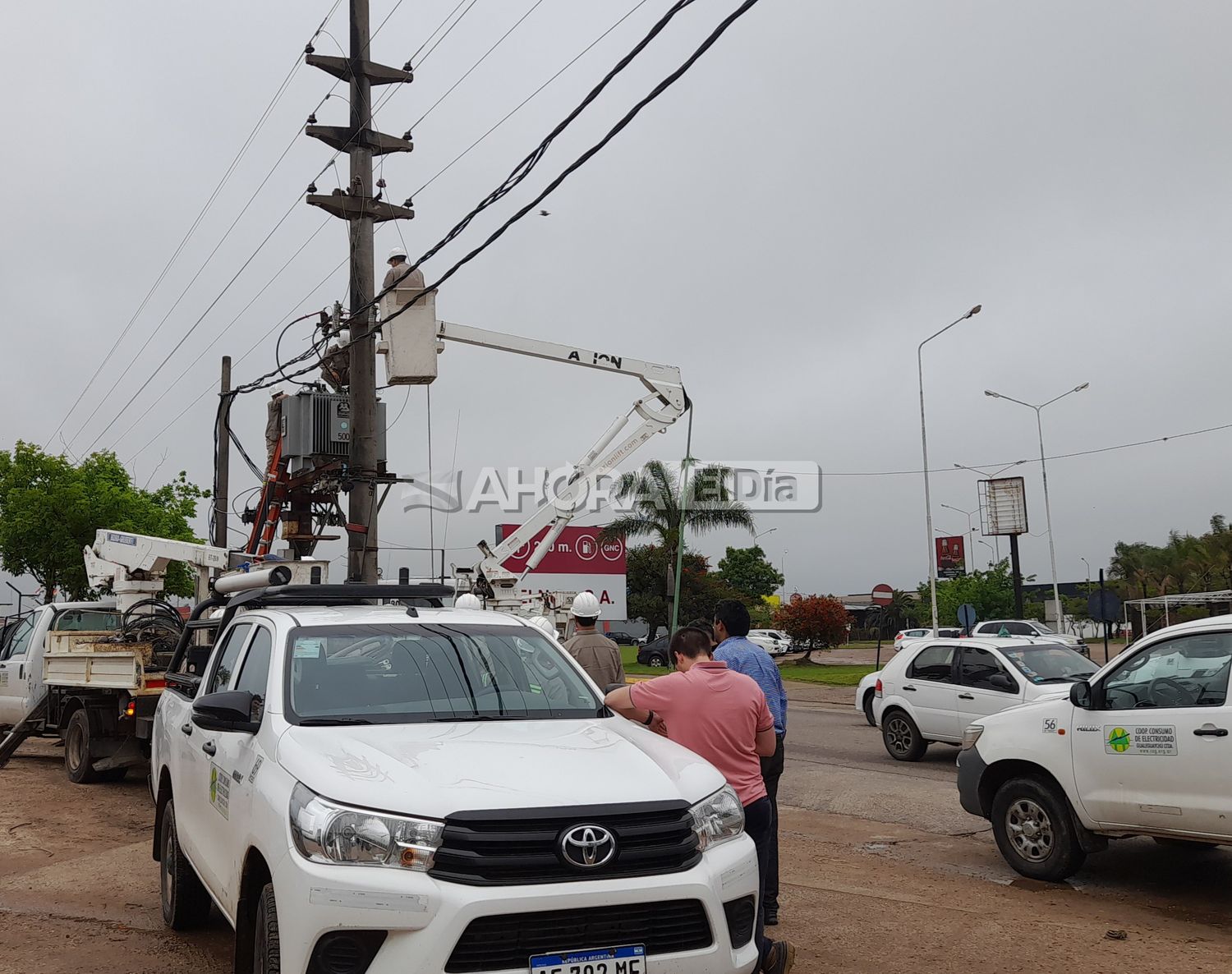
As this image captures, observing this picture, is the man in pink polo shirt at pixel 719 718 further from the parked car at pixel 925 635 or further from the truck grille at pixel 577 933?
the parked car at pixel 925 635

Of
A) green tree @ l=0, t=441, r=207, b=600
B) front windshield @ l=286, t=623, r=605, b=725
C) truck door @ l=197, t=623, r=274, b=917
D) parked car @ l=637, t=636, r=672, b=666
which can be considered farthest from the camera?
parked car @ l=637, t=636, r=672, b=666

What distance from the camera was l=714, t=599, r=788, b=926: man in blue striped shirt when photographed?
617 cm

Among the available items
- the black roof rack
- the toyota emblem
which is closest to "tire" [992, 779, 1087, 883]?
the black roof rack

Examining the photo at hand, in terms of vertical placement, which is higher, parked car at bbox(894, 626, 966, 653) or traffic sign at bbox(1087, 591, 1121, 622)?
traffic sign at bbox(1087, 591, 1121, 622)

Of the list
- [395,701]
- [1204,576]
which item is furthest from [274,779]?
[1204,576]

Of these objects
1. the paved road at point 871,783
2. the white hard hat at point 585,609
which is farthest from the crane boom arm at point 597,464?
the white hard hat at point 585,609

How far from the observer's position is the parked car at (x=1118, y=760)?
21.2 feet

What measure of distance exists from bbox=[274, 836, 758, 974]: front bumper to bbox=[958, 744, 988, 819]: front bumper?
452cm

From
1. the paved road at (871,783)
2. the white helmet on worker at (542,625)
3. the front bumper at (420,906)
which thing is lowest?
the paved road at (871,783)

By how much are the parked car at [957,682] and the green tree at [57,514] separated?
82.8ft

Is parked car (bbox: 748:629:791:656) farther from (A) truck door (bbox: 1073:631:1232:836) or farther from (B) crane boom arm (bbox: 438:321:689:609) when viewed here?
(A) truck door (bbox: 1073:631:1232:836)

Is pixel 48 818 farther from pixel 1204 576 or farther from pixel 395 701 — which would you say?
pixel 1204 576

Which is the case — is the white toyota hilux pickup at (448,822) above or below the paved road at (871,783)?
above

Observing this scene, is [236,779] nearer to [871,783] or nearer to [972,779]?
[972,779]
